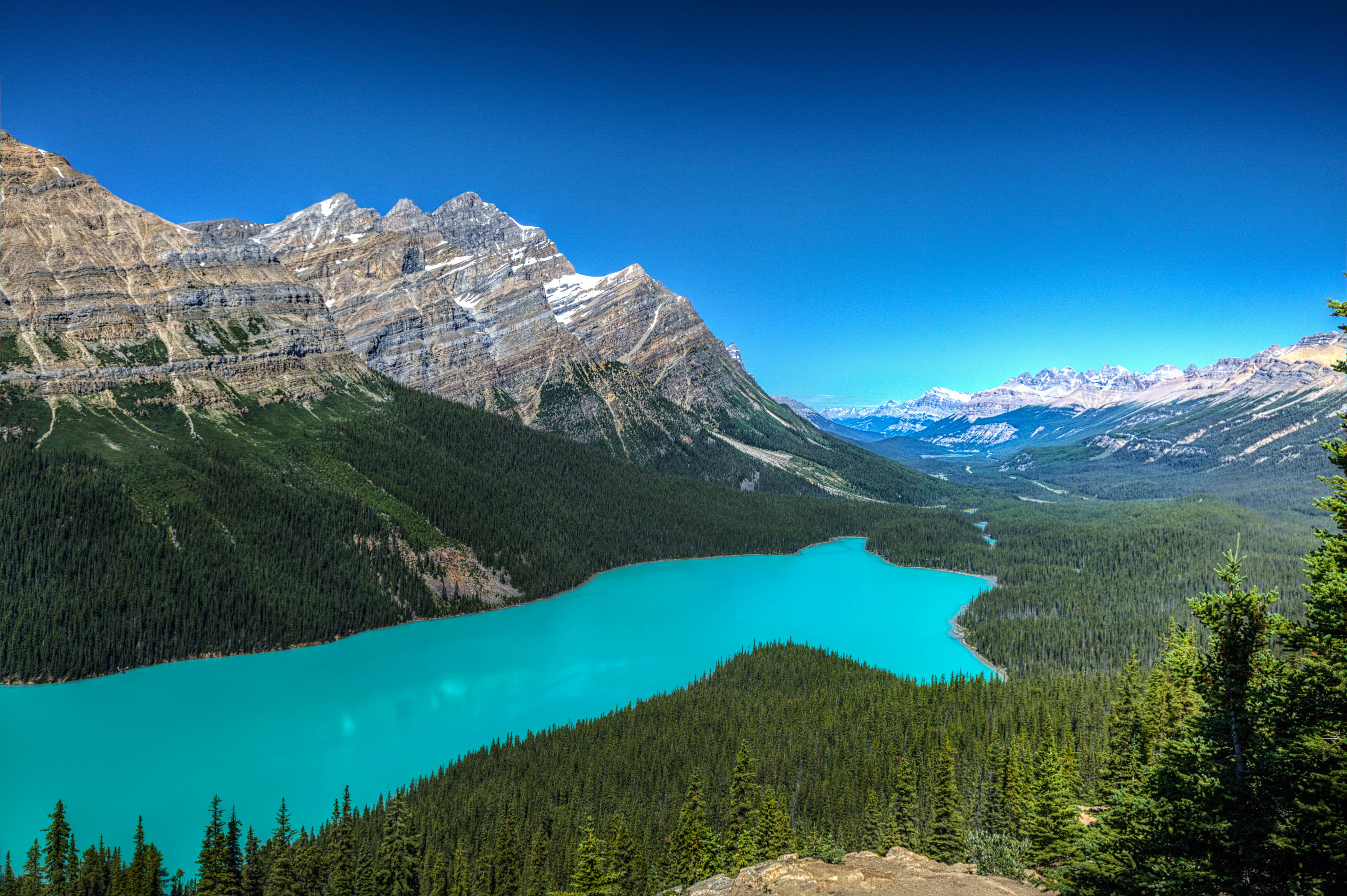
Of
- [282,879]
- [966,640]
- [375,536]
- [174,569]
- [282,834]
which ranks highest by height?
[375,536]

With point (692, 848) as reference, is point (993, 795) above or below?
below

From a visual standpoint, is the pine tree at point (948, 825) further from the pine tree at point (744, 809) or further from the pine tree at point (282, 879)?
the pine tree at point (282, 879)

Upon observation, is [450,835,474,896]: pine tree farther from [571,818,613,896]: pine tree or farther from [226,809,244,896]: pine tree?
[226,809,244,896]: pine tree

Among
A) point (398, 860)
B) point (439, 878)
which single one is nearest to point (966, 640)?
point (439, 878)

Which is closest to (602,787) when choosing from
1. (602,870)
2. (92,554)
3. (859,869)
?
(602,870)

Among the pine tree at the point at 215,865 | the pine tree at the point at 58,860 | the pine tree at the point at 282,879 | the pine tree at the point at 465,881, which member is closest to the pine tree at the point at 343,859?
the pine tree at the point at 465,881

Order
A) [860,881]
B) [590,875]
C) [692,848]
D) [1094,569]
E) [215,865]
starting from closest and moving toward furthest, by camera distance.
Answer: [860,881]
[590,875]
[215,865]
[692,848]
[1094,569]

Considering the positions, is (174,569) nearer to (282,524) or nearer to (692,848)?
(282,524)
